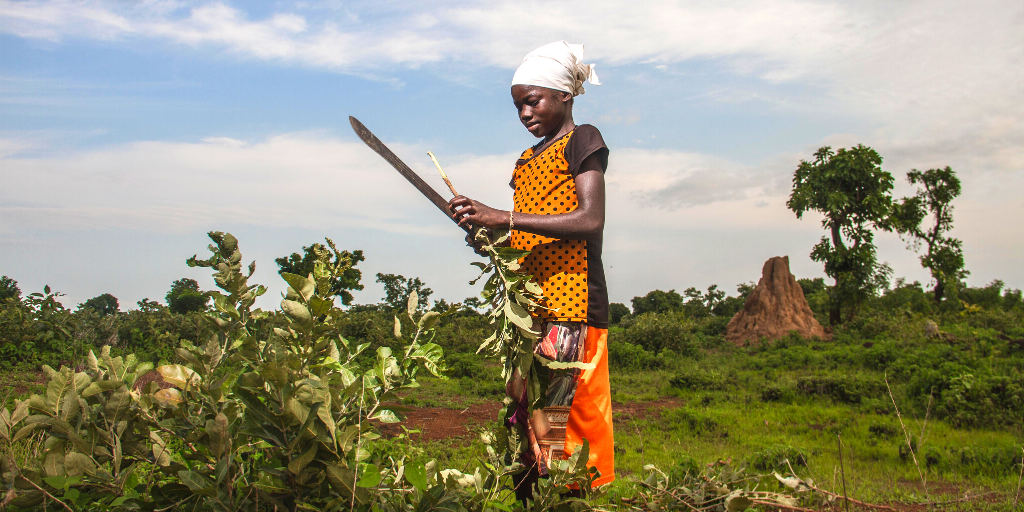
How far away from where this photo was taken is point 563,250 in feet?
7.03

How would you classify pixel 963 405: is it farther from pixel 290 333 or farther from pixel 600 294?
pixel 290 333

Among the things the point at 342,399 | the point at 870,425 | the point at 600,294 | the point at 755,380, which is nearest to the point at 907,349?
the point at 755,380

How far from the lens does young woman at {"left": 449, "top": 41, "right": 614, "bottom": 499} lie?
2.08m

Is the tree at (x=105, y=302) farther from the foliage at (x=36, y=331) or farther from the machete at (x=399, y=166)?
the machete at (x=399, y=166)

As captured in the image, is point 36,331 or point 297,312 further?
point 36,331

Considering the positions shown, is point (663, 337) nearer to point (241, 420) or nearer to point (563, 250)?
point (563, 250)

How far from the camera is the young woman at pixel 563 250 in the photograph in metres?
2.08

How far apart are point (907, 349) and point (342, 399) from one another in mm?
12223

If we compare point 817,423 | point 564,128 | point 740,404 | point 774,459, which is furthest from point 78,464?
point 740,404

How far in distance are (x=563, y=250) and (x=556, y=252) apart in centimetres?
2

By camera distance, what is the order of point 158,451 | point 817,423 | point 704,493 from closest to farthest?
1. point 158,451
2. point 704,493
3. point 817,423

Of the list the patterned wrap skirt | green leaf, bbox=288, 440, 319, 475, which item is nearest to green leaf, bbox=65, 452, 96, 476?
green leaf, bbox=288, 440, 319, 475

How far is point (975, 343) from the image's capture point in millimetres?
11227

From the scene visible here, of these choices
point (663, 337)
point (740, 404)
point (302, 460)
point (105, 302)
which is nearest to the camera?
point (302, 460)
